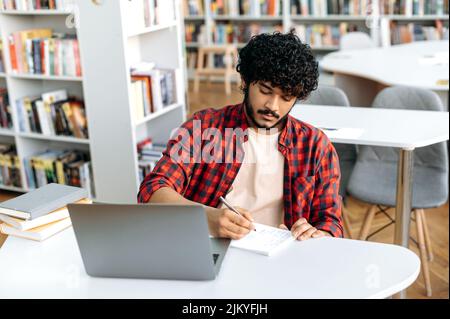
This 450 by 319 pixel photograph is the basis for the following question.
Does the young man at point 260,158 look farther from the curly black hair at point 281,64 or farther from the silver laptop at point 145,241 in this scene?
the silver laptop at point 145,241

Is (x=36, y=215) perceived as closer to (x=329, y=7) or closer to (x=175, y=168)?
(x=175, y=168)

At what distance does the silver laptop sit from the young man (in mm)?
368

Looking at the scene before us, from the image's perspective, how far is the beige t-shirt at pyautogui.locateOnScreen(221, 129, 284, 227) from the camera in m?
1.78

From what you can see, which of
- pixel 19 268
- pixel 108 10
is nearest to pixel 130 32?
pixel 108 10

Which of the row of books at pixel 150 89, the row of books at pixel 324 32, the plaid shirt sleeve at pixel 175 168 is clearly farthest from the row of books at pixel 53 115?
the row of books at pixel 324 32

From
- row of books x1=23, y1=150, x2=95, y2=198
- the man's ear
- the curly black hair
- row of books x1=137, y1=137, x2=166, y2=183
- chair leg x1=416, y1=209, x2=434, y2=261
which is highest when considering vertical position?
the curly black hair

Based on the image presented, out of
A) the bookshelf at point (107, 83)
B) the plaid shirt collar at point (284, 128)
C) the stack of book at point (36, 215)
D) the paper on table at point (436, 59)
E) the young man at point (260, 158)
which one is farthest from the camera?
the paper on table at point (436, 59)

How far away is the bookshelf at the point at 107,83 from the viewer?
119 inches

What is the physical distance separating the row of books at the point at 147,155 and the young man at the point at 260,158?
1.52 m

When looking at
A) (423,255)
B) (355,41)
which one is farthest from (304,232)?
(355,41)

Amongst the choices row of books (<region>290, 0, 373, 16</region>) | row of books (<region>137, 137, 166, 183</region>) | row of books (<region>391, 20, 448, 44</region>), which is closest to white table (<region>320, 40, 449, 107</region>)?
row of books (<region>391, 20, 448, 44</region>)

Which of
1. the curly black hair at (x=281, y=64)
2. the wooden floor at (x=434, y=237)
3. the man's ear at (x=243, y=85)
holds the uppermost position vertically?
the curly black hair at (x=281, y=64)

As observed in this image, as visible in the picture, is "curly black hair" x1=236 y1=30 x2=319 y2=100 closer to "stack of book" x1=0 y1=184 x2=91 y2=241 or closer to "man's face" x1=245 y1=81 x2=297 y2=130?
"man's face" x1=245 y1=81 x2=297 y2=130
